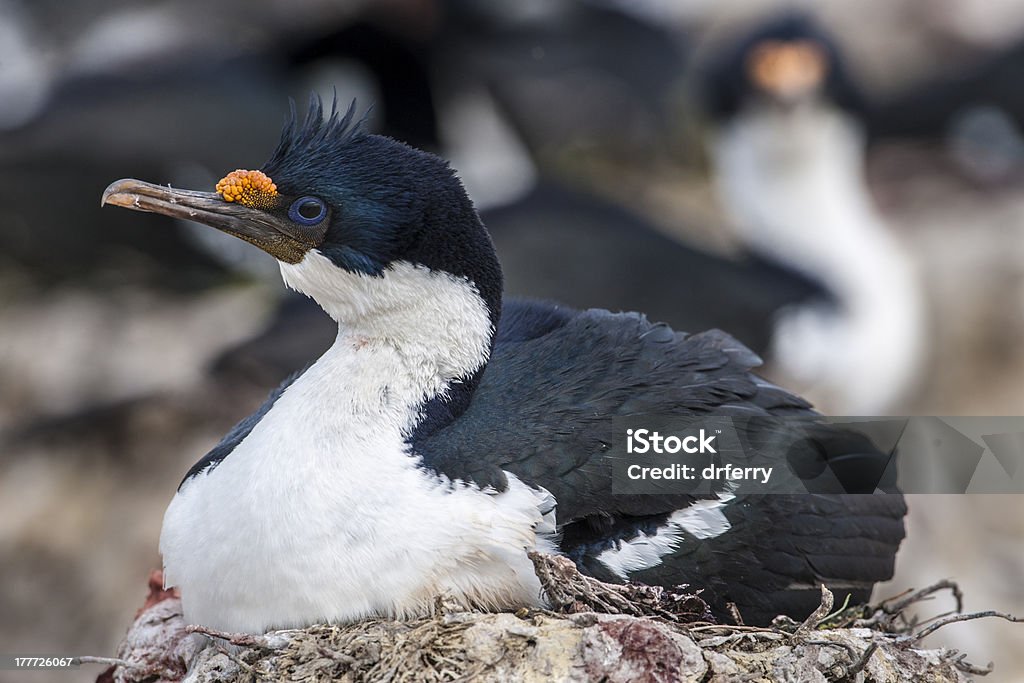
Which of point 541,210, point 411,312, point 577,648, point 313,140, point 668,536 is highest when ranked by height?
point 541,210

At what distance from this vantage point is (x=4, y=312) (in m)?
6.34

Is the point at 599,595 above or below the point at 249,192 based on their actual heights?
below

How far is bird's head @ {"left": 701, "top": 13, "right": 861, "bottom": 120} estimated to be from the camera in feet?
22.2

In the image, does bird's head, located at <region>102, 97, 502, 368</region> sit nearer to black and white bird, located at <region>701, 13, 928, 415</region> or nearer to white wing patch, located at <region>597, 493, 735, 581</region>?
white wing patch, located at <region>597, 493, 735, 581</region>

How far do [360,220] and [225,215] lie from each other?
28cm

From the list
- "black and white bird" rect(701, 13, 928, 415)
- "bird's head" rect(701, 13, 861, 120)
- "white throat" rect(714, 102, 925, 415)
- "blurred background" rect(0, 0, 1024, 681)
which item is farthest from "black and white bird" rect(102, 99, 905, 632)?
"bird's head" rect(701, 13, 861, 120)

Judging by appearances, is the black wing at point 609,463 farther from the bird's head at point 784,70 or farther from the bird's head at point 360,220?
the bird's head at point 784,70

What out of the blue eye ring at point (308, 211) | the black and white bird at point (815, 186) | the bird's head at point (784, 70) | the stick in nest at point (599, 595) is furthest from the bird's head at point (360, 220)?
the bird's head at point (784, 70)

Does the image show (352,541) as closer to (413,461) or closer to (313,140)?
(413,461)

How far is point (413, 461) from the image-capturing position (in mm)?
2703

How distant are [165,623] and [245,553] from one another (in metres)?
0.56

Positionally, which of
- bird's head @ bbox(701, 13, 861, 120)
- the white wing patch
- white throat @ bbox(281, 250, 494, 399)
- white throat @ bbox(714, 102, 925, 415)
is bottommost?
the white wing patch

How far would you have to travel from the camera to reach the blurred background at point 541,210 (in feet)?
18.7

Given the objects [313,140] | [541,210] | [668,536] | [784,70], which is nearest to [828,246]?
[784,70]
